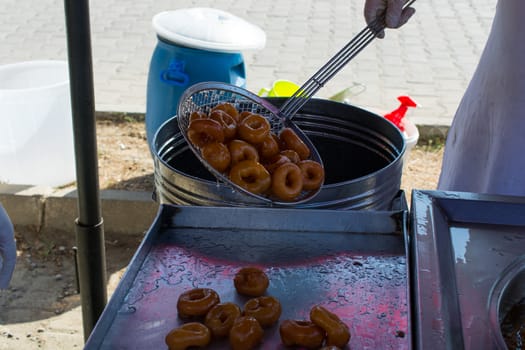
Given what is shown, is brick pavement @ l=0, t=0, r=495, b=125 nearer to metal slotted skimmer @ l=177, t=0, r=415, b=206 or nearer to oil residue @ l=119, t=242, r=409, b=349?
metal slotted skimmer @ l=177, t=0, r=415, b=206

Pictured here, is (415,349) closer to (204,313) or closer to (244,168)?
(204,313)

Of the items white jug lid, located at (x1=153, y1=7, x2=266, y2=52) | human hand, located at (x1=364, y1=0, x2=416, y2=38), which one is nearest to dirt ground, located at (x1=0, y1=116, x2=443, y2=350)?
white jug lid, located at (x1=153, y1=7, x2=266, y2=52)

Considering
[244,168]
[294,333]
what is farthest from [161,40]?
[294,333]

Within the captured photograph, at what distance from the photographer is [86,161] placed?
2000 millimetres

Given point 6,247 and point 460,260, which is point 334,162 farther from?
point 6,247

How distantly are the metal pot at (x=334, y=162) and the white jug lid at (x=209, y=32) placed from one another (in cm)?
113

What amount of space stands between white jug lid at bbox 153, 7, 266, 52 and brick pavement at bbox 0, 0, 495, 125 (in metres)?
1.42

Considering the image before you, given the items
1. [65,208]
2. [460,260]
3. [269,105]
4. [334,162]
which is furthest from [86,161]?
[65,208]

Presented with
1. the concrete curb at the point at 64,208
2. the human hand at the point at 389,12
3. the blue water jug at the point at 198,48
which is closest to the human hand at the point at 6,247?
the human hand at the point at 389,12

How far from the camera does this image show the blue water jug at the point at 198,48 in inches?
122

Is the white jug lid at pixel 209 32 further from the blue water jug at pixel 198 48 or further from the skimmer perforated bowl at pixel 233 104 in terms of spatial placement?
the skimmer perforated bowl at pixel 233 104

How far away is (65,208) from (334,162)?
1836mm

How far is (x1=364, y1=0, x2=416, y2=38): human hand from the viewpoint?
1.70m

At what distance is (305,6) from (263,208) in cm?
587
